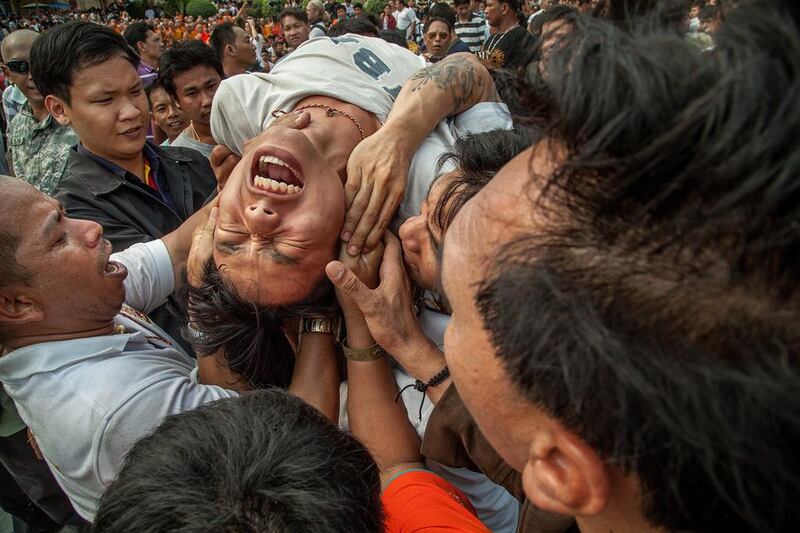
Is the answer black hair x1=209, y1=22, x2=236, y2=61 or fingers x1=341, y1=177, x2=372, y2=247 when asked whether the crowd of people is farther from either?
black hair x1=209, y1=22, x2=236, y2=61

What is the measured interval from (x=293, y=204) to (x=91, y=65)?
7.15 ft

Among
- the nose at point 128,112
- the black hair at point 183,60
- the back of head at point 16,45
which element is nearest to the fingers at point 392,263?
the nose at point 128,112

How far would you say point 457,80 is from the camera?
2.51 m

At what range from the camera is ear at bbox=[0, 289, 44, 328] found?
5.74 ft

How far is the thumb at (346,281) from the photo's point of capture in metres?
1.81

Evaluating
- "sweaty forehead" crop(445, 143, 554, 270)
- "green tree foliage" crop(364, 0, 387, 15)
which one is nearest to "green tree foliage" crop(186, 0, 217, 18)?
"green tree foliage" crop(364, 0, 387, 15)

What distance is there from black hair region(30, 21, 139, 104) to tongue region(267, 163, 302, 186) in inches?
77.3

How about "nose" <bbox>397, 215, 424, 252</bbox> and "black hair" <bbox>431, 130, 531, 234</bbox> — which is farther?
"nose" <bbox>397, 215, 424, 252</bbox>

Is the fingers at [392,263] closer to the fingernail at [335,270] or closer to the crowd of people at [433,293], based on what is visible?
the crowd of people at [433,293]

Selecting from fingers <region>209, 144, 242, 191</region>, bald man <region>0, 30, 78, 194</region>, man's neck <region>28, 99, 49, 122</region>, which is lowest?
bald man <region>0, 30, 78, 194</region>

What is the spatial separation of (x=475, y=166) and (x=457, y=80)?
0.79m

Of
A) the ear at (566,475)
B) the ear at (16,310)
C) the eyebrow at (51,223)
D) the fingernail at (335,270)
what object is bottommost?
the ear at (16,310)

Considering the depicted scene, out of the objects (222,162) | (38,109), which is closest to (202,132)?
(38,109)

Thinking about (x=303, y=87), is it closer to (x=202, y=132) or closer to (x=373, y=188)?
(x=373, y=188)
